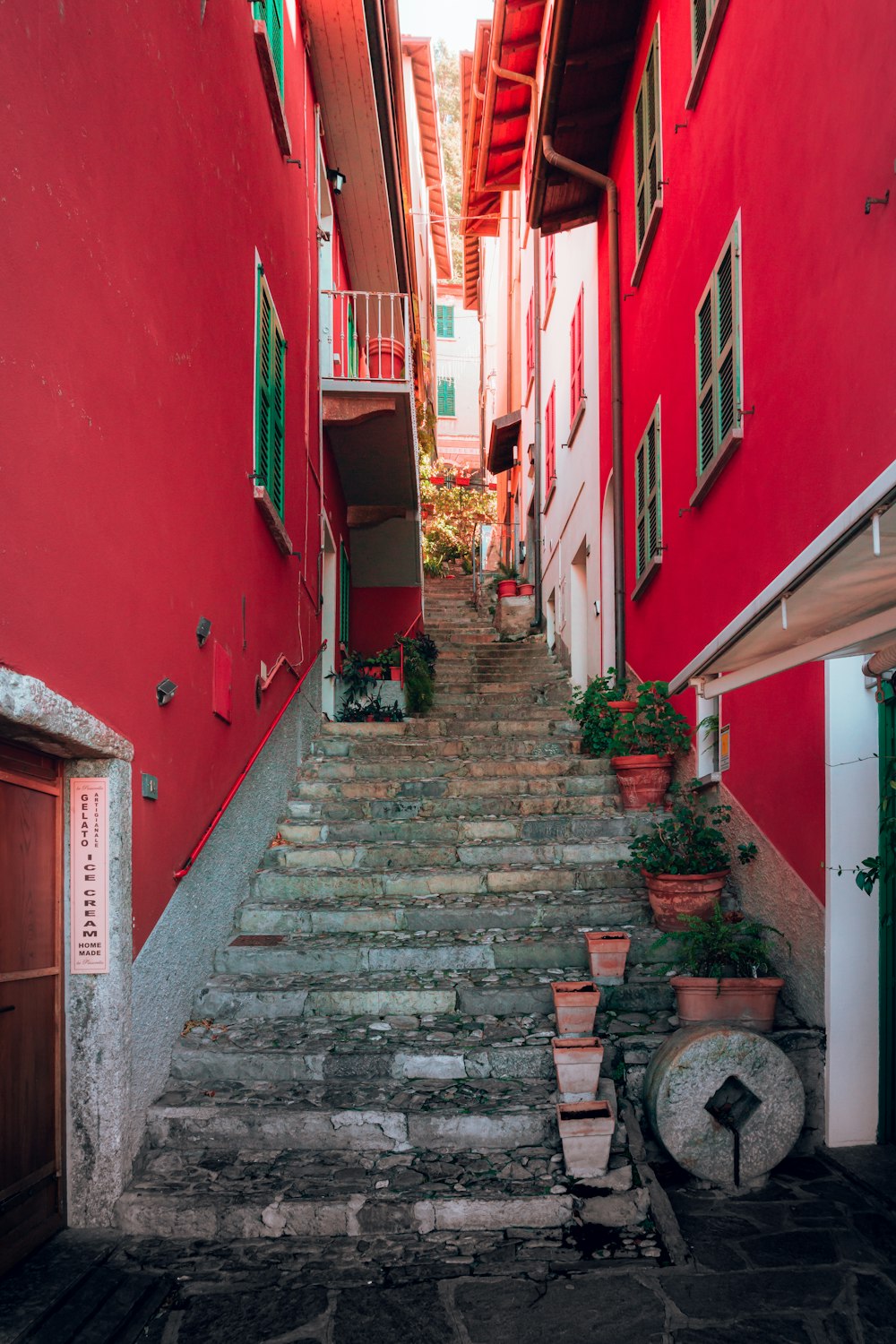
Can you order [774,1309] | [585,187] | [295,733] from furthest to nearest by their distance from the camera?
[585,187] < [295,733] < [774,1309]

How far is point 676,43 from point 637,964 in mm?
6285

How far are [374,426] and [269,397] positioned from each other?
3.39m

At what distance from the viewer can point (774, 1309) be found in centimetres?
→ 313

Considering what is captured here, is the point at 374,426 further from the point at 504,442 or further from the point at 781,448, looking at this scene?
the point at 504,442

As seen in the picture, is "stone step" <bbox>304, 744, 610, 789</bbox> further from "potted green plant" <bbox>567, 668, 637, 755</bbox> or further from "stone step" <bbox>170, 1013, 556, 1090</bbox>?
"stone step" <bbox>170, 1013, 556, 1090</bbox>

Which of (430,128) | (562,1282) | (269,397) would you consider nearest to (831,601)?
(562,1282)

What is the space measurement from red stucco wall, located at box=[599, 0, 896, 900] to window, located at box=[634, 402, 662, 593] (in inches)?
8.6

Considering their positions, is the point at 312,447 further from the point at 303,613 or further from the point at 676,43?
the point at 676,43

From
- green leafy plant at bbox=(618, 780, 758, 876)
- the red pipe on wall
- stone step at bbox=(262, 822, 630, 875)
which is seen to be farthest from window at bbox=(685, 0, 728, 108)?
stone step at bbox=(262, 822, 630, 875)

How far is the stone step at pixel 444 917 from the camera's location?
568 cm

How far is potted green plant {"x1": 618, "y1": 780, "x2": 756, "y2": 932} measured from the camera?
536 cm

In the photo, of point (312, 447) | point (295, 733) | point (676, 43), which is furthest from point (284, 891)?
point (676, 43)

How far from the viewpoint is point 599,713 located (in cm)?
777

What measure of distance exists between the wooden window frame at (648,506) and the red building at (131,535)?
9.03 ft
